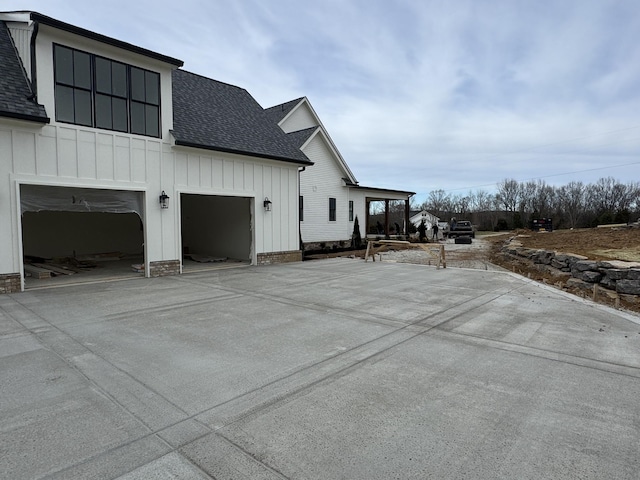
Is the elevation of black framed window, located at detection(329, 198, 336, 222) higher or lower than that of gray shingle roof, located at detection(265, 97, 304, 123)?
lower

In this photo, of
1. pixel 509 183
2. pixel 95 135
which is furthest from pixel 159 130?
pixel 509 183

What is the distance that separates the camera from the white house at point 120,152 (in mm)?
8422

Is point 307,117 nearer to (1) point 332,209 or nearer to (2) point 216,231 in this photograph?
(1) point 332,209

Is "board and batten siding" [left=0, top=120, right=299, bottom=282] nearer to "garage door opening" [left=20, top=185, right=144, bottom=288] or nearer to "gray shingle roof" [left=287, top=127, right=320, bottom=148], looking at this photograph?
"garage door opening" [left=20, top=185, right=144, bottom=288]

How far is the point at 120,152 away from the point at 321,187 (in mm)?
10834

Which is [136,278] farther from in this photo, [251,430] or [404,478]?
[404,478]

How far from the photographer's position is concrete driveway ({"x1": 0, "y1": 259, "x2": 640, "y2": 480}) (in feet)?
7.90

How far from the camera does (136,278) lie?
10.2 metres

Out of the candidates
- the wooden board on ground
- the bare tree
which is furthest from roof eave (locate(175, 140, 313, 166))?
the bare tree

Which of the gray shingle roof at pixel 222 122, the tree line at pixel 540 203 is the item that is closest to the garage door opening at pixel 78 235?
the gray shingle roof at pixel 222 122

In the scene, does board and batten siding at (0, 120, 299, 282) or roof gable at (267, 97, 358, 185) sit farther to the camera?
roof gable at (267, 97, 358, 185)

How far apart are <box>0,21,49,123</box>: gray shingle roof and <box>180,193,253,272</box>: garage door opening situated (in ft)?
19.2

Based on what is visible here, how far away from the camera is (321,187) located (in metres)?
19.2

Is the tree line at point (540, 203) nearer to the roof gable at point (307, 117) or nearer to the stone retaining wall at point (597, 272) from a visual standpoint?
the roof gable at point (307, 117)
